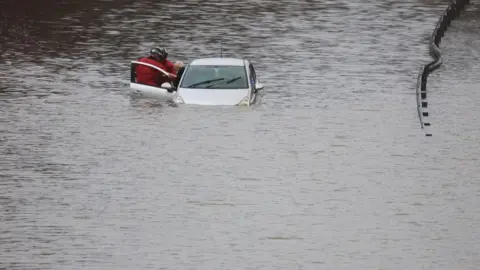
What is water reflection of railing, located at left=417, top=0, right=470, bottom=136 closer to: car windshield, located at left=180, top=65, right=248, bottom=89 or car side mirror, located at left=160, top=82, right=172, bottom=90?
car windshield, located at left=180, top=65, right=248, bottom=89

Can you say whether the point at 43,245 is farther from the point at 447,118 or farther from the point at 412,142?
the point at 447,118

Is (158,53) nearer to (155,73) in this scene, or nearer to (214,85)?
(155,73)

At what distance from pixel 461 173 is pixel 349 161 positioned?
2.59m

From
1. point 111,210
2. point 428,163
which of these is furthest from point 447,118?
point 111,210

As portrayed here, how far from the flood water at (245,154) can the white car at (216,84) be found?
0.41 m

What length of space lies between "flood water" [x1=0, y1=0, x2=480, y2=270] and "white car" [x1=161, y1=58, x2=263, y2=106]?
41 cm

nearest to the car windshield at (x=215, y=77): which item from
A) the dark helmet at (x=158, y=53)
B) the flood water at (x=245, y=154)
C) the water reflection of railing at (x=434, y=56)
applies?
the flood water at (x=245, y=154)

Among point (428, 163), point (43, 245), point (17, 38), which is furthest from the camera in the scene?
point (17, 38)

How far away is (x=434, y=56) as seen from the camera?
52375 mm

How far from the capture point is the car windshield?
38719 mm

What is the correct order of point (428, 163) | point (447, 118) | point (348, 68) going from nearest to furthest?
point (428, 163)
point (447, 118)
point (348, 68)

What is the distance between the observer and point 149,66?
131ft

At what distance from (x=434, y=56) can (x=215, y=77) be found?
15.3 meters

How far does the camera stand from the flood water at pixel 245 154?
22.0 meters
